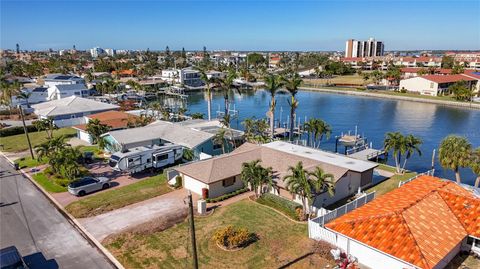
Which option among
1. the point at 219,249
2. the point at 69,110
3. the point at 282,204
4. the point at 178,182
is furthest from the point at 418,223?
the point at 69,110

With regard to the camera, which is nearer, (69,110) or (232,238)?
(232,238)

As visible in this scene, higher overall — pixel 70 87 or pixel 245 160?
pixel 70 87

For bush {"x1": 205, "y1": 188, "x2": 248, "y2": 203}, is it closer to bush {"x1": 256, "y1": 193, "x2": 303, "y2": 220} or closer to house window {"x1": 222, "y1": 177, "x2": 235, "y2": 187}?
house window {"x1": 222, "y1": 177, "x2": 235, "y2": 187}

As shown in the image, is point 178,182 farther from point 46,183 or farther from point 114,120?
point 114,120

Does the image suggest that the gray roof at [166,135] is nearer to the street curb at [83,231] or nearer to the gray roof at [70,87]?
the street curb at [83,231]

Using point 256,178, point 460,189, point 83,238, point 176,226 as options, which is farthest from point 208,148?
point 460,189

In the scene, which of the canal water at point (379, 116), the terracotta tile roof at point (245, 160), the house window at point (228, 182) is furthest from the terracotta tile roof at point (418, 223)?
the canal water at point (379, 116)

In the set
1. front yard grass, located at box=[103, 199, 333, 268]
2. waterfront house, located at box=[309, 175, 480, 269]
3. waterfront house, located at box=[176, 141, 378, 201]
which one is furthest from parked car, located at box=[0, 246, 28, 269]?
waterfront house, located at box=[309, 175, 480, 269]
